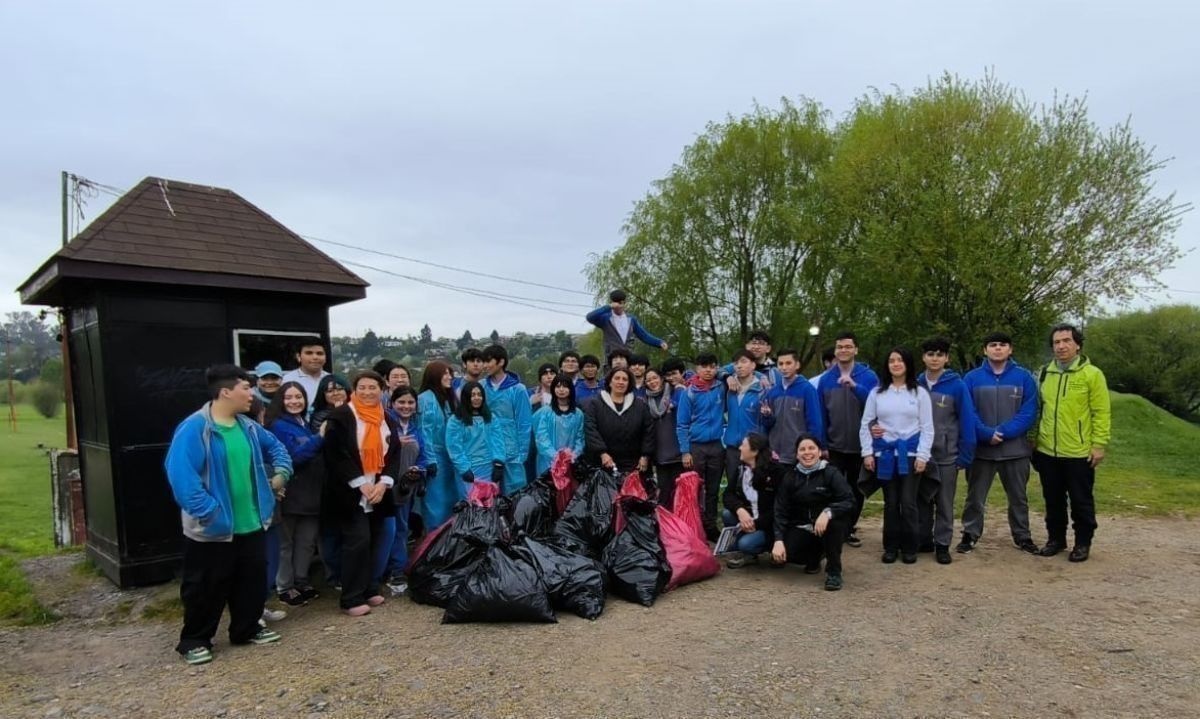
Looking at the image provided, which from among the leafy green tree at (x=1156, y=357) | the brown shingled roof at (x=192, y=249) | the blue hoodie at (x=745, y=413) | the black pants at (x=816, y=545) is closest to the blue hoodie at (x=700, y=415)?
the blue hoodie at (x=745, y=413)

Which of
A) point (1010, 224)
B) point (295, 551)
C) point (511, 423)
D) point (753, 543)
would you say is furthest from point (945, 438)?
point (1010, 224)

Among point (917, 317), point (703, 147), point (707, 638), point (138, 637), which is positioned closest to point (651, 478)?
point (707, 638)

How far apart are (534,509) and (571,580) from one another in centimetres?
94

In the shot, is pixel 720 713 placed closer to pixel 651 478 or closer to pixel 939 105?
pixel 651 478

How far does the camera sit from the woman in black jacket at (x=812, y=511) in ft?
15.8

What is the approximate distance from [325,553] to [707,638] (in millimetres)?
2946

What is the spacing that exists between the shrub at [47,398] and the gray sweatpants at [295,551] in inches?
2327

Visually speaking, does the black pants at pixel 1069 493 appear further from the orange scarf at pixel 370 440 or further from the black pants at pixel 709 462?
the orange scarf at pixel 370 440

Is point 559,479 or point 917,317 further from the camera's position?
point 917,317

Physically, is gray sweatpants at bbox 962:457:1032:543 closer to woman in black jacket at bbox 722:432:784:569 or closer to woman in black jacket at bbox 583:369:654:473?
woman in black jacket at bbox 722:432:784:569

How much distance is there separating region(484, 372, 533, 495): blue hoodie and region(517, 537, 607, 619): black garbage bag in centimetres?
125

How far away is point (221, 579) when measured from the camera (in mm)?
3805

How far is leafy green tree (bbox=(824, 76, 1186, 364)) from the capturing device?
14.7 metres

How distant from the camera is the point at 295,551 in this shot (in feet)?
15.6
